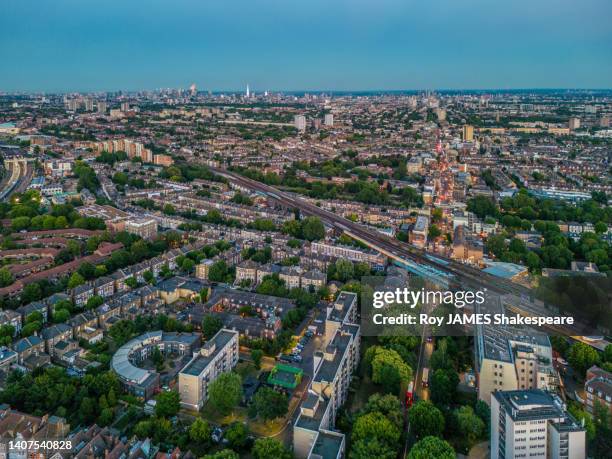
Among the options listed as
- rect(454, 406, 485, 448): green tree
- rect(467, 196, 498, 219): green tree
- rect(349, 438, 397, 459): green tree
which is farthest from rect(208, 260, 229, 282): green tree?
rect(467, 196, 498, 219): green tree

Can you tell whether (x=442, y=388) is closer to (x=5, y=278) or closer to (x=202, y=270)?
(x=202, y=270)

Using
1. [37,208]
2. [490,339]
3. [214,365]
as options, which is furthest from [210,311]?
[37,208]

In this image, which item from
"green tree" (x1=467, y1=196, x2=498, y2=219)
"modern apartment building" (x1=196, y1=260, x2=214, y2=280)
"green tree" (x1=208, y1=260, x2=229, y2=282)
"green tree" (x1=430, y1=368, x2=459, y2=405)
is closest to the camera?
"green tree" (x1=430, y1=368, x2=459, y2=405)

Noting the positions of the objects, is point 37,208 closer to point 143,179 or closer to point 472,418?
point 143,179

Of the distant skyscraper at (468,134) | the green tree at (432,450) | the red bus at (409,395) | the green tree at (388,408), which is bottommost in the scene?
the red bus at (409,395)

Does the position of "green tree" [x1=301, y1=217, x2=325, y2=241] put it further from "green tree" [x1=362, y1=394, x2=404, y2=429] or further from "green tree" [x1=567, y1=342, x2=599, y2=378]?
"green tree" [x1=362, y1=394, x2=404, y2=429]

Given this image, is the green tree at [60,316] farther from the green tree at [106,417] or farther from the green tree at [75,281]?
the green tree at [106,417]

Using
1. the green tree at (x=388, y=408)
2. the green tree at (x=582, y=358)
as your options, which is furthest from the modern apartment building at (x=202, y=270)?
the green tree at (x=582, y=358)
